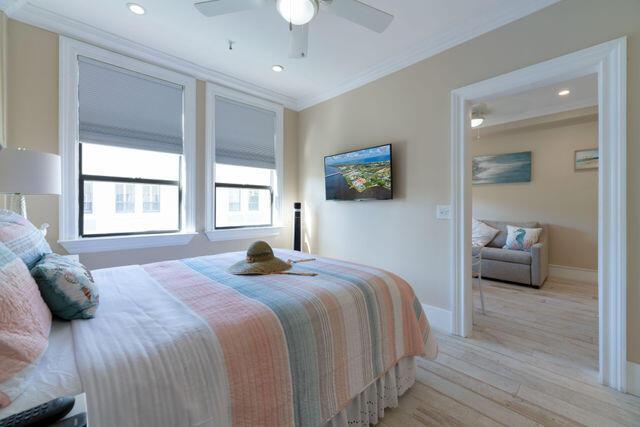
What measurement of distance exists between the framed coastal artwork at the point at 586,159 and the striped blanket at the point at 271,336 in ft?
13.8

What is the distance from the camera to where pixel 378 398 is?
58.0 inches

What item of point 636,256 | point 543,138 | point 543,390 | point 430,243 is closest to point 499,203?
point 543,138

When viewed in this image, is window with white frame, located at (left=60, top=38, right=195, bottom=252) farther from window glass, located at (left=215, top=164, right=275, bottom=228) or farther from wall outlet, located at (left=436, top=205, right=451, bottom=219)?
wall outlet, located at (left=436, top=205, right=451, bottom=219)

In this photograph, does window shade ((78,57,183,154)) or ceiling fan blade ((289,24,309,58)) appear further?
window shade ((78,57,183,154))

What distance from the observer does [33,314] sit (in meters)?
0.82

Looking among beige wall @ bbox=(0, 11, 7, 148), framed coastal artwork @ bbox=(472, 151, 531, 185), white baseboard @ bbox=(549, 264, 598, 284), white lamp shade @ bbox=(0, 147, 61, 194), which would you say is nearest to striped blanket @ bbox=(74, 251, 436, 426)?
white lamp shade @ bbox=(0, 147, 61, 194)

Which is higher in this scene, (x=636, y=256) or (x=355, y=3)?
(x=355, y=3)

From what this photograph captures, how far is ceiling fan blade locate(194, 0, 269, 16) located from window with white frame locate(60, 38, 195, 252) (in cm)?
150

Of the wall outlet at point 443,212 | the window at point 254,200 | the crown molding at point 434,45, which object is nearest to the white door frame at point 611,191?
the crown molding at point 434,45

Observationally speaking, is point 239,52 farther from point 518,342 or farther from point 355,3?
point 518,342

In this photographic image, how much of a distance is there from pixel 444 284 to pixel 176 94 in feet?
11.2

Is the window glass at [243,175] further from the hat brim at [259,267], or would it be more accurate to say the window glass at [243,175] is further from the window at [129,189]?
the hat brim at [259,267]

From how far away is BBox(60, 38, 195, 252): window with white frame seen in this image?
2.37m

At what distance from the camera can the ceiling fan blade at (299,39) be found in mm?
1819
